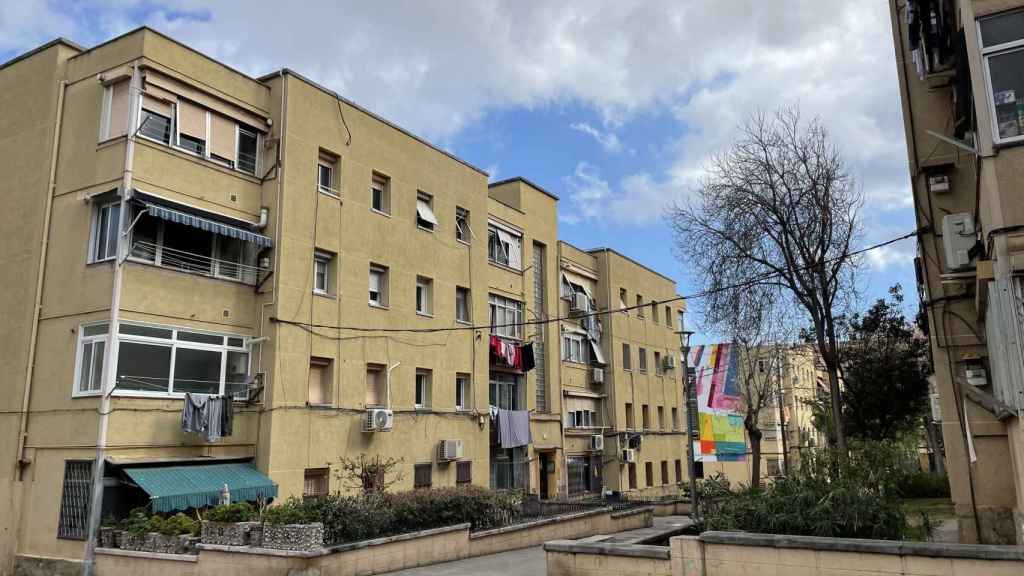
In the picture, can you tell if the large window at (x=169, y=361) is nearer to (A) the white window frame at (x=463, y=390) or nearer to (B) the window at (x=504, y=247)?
(A) the white window frame at (x=463, y=390)

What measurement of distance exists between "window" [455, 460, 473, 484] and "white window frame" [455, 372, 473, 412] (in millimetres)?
1920

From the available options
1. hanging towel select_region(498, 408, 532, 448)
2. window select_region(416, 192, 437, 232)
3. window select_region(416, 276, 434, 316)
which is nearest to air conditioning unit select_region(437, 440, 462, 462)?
hanging towel select_region(498, 408, 532, 448)

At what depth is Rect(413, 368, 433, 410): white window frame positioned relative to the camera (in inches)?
946

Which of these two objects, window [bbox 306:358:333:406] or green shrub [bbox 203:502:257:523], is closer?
green shrub [bbox 203:502:257:523]

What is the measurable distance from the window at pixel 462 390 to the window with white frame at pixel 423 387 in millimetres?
1509

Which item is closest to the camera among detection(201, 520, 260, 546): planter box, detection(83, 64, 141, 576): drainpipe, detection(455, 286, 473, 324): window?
detection(201, 520, 260, 546): planter box

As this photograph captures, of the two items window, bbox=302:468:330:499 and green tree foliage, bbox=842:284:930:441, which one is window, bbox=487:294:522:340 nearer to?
window, bbox=302:468:330:499

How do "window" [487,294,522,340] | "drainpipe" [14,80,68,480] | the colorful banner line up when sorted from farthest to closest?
the colorful banner < "window" [487,294,522,340] < "drainpipe" [14,80,68,480]

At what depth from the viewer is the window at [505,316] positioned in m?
28.9

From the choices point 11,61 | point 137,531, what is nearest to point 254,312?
point 137,531

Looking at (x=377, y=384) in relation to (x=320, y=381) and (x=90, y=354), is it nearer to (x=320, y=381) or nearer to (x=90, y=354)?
(x=320, y=381)

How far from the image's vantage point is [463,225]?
27.2m

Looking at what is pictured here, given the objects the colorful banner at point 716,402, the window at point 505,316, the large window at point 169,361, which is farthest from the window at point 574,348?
the colorful banner at point 716,402

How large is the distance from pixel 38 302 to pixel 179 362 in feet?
11.8
